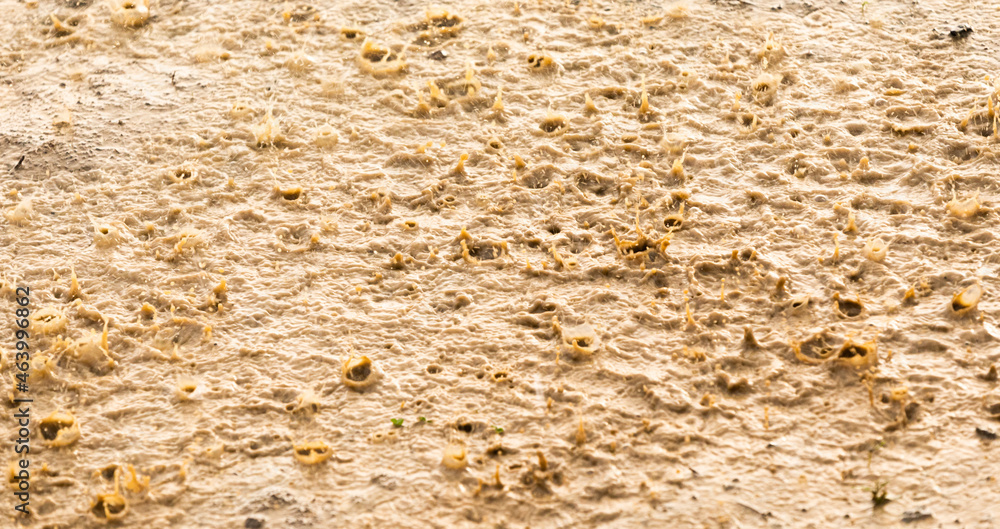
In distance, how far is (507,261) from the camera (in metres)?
2.76

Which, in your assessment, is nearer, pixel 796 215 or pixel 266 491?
pixel 266 491

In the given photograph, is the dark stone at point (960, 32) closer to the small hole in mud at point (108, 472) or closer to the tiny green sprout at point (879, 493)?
the tiny green sprout at point (879, 493)

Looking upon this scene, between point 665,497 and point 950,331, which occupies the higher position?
point 950,331

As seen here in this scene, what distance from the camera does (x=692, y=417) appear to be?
2.29 meters

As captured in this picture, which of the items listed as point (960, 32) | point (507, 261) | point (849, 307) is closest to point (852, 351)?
point (849, 307)

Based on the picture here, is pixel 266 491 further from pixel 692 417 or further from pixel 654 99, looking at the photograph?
pixel 654 99

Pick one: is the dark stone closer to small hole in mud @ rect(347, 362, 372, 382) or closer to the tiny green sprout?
the tiny green sprout

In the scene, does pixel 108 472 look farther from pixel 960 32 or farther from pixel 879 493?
pixel 960 32

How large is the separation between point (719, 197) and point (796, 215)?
0.80ft

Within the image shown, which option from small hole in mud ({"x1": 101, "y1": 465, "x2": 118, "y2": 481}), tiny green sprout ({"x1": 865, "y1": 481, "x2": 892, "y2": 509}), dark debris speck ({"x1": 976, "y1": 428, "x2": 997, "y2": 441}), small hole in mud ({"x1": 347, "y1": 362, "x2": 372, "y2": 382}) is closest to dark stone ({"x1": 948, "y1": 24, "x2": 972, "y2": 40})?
dark debris speck ({"x1": 976, "y1": 428, "x2": 997, "y2": 441})

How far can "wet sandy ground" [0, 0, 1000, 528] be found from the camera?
7.17 feet

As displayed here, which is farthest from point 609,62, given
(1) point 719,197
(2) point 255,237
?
(2) point 255,237

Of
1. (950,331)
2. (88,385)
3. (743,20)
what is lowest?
(88,385)

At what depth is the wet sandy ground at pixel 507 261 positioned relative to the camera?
7.17 feet
